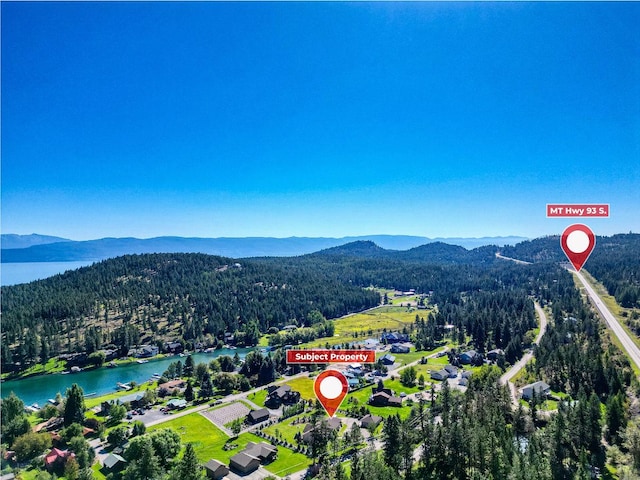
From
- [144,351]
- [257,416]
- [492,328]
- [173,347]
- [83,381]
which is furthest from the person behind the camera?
[173,347]

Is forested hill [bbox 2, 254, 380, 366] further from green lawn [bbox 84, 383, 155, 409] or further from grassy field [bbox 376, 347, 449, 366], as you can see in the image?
grassy field [bbox 376, 347, 449, 366]

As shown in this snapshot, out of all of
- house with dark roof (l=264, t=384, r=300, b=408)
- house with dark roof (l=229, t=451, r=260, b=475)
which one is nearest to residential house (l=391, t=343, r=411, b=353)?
house with dark roof (l=264, t=384, r=300, b=408)

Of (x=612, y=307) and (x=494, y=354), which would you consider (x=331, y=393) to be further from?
(x=612, y=307)

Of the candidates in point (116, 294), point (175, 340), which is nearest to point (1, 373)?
point (175, 340)

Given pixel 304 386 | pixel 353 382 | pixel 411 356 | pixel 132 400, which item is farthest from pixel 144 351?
pixel 411 356

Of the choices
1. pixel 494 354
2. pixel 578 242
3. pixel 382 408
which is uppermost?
pixel 578 242

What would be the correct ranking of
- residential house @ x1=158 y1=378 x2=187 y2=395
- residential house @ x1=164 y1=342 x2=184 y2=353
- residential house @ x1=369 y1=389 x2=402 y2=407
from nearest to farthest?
residential house @ x1=369 y1=389 x2=402 y2=407 → residential house @ x1=158 y1=378 x2=187 y2=395 → residential house @ x1=164 y1=342 x2=184 y2=353
